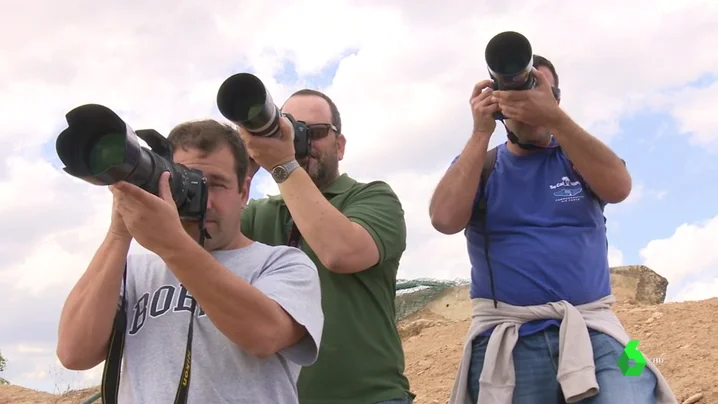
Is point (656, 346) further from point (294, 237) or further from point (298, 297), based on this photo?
point (298, 297)

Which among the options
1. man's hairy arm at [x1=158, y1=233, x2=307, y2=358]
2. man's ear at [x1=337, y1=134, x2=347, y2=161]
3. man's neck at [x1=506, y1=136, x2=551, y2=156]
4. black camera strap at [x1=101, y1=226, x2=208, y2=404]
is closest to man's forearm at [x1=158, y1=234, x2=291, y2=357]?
man's hairy arm at [x1=158, y1=233, x2=307, y2=358]

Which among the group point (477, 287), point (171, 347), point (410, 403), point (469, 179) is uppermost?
point (469, 179)

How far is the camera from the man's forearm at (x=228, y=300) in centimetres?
179

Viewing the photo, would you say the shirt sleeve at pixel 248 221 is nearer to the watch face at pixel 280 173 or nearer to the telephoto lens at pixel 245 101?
the watch face at pixel 280 173

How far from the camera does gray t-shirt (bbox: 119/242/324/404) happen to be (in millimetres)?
1942

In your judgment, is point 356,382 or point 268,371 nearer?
point 268,371

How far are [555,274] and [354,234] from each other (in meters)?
0.67

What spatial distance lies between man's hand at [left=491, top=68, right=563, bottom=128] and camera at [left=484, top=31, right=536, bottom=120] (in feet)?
0.08

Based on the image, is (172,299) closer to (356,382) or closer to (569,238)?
(356,382)

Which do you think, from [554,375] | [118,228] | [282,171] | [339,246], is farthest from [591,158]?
[118,228]

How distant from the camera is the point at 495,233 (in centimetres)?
277

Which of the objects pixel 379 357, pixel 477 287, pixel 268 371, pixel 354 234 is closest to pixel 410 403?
pixel 379 357

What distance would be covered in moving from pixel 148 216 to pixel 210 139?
1.61 feet

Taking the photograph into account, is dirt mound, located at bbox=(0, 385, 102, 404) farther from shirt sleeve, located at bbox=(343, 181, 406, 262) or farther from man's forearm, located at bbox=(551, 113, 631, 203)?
man's forearm, located at bbox=(551, 113, 631, 203)
